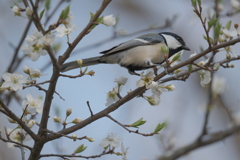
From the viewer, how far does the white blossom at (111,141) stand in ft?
6.20

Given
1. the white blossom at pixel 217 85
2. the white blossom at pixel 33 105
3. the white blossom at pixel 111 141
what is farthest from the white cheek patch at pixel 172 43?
the white blossom at pixel 33 105

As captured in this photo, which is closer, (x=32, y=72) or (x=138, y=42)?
(x=32, y=72)

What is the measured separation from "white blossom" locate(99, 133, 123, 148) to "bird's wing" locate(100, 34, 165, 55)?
1142 millimetres

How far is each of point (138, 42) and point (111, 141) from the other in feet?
4.31

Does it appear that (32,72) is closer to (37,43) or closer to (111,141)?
(37,43)

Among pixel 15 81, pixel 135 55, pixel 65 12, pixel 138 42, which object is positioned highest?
pixel 138 42

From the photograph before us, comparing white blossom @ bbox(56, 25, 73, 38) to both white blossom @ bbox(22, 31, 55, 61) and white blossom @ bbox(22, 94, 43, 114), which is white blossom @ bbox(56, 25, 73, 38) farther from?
white blossom @ bbox(22, 94, 43, 114)

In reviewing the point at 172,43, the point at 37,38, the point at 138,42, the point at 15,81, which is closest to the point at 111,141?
the point at 15,81

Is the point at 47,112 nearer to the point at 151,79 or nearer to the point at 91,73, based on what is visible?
the point at 91,73

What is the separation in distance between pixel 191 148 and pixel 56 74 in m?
1.24

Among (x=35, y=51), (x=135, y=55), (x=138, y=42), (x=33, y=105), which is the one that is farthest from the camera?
(x=138, y=42)

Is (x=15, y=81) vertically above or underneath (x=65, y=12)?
underneath

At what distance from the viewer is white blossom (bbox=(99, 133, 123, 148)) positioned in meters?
1.89

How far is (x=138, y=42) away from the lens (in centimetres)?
304
